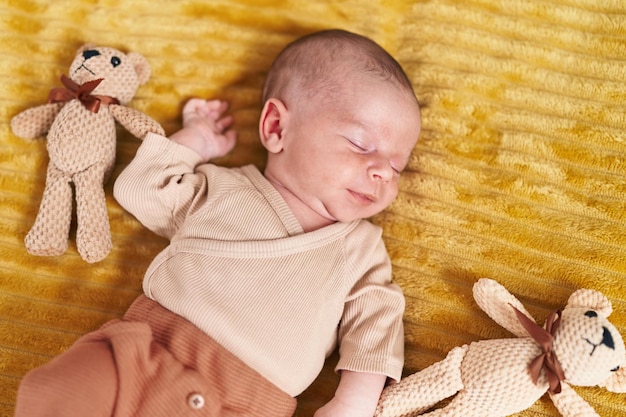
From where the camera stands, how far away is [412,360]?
1348mm

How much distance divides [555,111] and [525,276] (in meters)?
0.45

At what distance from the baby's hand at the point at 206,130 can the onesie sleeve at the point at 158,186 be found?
0.08m

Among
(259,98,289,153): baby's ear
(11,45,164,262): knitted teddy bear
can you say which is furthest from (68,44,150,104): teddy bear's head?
(259,98,289,153): baby's ear

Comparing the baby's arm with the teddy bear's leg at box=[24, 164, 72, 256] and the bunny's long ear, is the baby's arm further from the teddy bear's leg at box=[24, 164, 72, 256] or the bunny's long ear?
the teddy bear's leg at box=[24, 164, 72, 256]

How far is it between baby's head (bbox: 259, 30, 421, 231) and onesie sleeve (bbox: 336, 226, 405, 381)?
5.8 inches

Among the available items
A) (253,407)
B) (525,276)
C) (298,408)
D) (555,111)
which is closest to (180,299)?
(253,407)

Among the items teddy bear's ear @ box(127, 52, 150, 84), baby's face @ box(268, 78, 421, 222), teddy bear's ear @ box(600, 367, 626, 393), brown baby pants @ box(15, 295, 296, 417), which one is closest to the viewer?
brown baby pants @ box(15, 295, 296, 417)

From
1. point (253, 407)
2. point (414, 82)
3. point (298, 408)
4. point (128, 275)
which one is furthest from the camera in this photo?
point (414, 82)

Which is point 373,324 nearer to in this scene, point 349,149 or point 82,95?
Answer: point 349,149

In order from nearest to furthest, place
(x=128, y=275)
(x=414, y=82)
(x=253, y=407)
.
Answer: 1. (x=253, y=407)
2. (x=128, y=275)
3. (x=414, y=82)

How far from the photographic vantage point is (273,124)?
1457 millimetres

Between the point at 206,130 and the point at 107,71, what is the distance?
0.28m

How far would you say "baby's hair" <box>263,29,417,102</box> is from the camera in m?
1.40

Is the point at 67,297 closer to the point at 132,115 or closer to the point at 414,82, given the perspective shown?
the point at 132,115
